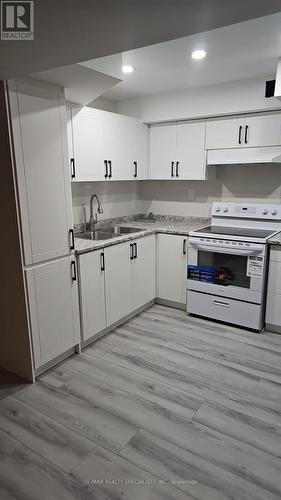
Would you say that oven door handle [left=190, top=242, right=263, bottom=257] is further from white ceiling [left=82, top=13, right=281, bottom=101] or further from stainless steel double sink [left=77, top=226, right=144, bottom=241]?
white ceiling [left=82, top=13, right=281, bottom=101]

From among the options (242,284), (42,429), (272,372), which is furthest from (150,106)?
(42,429)

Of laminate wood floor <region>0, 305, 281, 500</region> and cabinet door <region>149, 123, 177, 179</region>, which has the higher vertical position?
cabinet door <region>149, 123, 177, 179</region>

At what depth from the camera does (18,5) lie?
3.80 feet

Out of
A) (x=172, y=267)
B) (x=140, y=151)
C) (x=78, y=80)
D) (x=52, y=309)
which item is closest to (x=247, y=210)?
(x=172, y=267)

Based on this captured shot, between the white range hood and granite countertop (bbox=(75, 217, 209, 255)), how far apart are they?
763 mm

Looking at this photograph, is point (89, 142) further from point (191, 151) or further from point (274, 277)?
point (274, 277)

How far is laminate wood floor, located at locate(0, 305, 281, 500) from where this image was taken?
1655 millimetres

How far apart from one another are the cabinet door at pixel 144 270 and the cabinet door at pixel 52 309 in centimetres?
90

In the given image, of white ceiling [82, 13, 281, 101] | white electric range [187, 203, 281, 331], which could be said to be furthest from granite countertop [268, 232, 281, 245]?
white ceiling [82, 13, 281, 101]

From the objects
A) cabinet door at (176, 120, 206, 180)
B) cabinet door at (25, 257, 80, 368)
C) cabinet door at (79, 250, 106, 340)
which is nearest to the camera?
cabinet door at (25, 257, 80, 368)

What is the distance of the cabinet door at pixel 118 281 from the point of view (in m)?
3.04

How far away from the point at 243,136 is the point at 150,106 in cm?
114

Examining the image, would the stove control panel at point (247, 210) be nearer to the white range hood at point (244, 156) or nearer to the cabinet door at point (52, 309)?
the white range hood at point (244, 156)

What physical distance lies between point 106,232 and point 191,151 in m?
1.32
